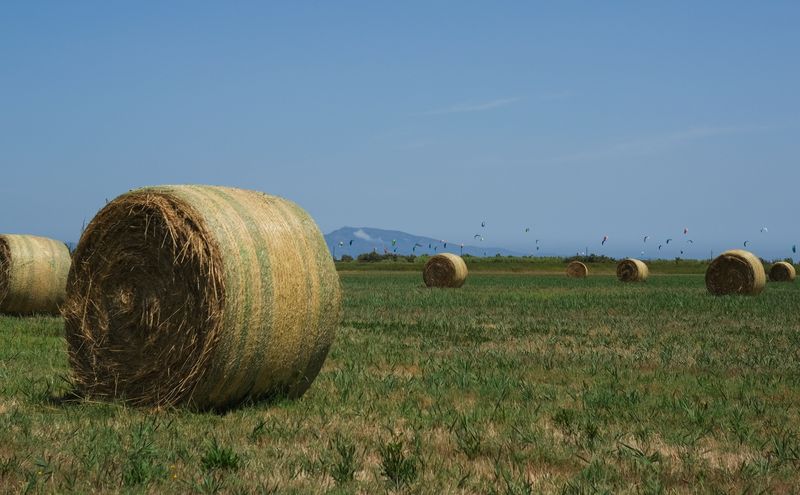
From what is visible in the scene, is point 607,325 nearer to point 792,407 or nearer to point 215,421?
point 792,407

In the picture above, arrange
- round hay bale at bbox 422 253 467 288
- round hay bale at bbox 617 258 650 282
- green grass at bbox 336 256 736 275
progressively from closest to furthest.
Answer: round hay bale at bbox 422 253 467 288 < round hay bale at bbox 617 258 650 282 < green grass at bbox 336 256 736 275

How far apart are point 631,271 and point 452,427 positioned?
4424 cm

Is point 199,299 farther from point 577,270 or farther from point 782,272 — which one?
point 577,270

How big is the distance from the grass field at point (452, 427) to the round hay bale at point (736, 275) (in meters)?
19.0

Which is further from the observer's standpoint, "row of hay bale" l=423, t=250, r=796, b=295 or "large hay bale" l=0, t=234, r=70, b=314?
"row of hay bale" l=423, t=250, r=796, b=295

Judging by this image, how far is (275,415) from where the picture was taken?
28.9 feet

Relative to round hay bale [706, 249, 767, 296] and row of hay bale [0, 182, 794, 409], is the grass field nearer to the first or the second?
row of hay bale [0, 182, 794, 409]

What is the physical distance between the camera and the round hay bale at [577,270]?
60906 millimetres

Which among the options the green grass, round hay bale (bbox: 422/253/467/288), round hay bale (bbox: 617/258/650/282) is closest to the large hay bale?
round hay bale (bbox: 422/253/467/288)

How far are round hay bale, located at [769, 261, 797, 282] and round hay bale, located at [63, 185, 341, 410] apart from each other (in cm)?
4966

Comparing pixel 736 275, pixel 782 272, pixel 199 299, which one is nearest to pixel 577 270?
pixel 782 272

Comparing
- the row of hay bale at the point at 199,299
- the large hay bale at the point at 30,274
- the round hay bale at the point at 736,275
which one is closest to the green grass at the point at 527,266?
the round hay bale at the point at 736,275

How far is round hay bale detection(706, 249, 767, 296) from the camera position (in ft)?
110

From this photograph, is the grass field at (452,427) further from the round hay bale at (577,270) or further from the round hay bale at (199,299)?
the round hay bale at (577,270)
